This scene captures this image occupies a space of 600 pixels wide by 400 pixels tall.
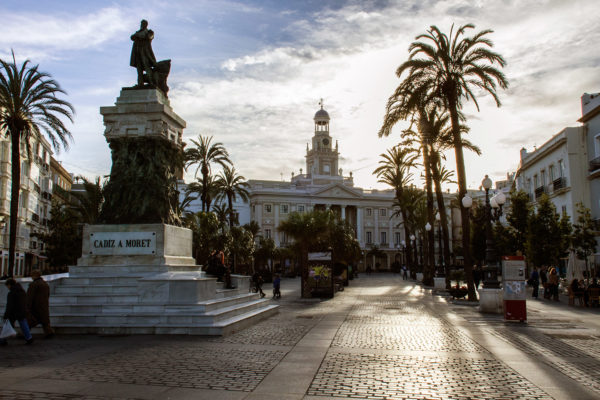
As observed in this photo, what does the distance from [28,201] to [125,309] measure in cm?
3905

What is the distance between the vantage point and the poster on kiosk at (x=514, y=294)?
14516 mm

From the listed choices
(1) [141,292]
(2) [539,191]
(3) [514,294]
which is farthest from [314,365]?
(2) [539,191]

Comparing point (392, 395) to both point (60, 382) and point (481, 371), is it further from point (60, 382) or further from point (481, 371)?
point (60, 382)

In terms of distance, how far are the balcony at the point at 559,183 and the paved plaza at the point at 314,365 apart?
26147 millimetres

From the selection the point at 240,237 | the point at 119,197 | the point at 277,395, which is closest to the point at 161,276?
the point at 119,197

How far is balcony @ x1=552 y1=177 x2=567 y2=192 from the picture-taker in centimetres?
3584

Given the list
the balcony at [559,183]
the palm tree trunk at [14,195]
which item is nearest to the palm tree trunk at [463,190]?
the balcony at [559,183]

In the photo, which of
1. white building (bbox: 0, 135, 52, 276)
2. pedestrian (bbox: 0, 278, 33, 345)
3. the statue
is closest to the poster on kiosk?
the statue

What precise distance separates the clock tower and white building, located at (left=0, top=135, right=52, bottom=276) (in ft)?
198

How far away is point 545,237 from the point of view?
29.0m

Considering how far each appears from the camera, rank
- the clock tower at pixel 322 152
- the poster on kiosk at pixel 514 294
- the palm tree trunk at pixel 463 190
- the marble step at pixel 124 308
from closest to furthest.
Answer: the marble step at pixel 124 308
the poster on kiosk at pixel 514 294
the palm tree trunk at pixel 463 190
the clock tower at pixel 322 152

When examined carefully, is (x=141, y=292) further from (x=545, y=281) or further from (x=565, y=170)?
(x=565, y=170)

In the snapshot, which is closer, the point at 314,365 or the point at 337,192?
the point at 314,365

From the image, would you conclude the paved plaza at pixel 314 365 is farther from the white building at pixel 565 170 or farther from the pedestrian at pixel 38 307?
the white building at pixel 565 170
